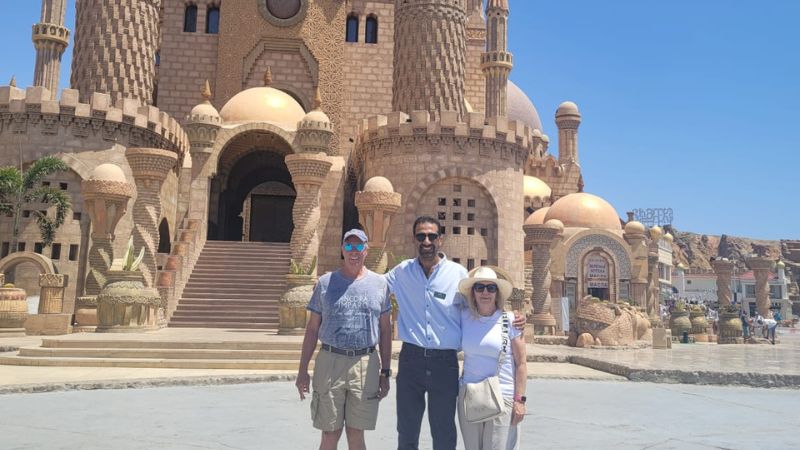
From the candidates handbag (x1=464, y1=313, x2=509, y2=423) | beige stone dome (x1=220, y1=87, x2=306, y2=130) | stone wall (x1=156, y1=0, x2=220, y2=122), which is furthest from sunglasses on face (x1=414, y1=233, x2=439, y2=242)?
stone wall (x1=156, y1=0, x2=220, y2=122)

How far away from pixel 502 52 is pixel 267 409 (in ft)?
85.7

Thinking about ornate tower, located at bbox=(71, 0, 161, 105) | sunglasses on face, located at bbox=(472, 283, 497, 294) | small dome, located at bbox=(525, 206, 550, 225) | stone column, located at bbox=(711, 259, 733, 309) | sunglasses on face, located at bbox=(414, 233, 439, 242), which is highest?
ornate tower, located at bbox=(71, 0, 161, 105)

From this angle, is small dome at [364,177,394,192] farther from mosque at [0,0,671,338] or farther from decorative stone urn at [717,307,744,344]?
decorative stone urn at [717,307,744,344]

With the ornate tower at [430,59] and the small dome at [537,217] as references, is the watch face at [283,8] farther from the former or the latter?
the small dome at [537,217]

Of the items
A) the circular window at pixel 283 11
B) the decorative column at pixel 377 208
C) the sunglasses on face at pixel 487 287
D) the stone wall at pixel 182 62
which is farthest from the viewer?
the circular window at pixel 283 11

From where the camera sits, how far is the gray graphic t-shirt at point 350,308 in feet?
14.1

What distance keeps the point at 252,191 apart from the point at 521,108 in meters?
25.7

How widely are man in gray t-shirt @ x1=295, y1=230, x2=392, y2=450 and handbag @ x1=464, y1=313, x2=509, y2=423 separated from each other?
0.67 meters

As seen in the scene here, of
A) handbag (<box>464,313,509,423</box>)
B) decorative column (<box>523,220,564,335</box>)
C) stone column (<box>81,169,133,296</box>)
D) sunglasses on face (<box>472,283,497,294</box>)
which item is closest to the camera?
handbag (<box>464,313,509,423</box>)

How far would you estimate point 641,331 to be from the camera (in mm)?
19047

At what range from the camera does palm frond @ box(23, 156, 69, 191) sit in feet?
61.3

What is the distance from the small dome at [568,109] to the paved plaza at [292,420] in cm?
3238

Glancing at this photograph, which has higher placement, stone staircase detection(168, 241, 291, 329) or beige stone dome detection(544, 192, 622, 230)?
beige stone dome detection(544, 192, 622, 230)

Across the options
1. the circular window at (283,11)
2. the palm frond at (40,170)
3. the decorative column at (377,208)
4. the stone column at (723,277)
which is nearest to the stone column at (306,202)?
the decorative column at (377,208)
